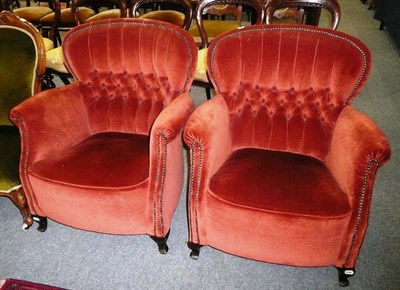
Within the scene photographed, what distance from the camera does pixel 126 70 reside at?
1.63 metres

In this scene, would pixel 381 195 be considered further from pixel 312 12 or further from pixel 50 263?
pixel 50 263

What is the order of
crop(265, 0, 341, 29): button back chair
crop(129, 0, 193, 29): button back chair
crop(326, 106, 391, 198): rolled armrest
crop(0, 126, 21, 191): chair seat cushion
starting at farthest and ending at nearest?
crop(129, 0, 193, 29): button back chair, crop(265, 0, 341, 29): button back chair, crop(0, 126, 21, 191): chair seat cushion, crop(326, 106, 391, 198): rolled armrest

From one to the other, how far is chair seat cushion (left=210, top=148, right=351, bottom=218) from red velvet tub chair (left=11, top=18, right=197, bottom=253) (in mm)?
269

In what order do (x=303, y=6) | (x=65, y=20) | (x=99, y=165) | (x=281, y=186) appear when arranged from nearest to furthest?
(x=281, y=186)
(x=99, y=165)
(x=303, y=6)
(x=65, y=20)

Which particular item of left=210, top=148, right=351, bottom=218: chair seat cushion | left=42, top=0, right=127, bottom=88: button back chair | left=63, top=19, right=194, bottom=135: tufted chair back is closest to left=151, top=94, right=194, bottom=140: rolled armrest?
left=63, top=19, right=194, bottom=135: tufted chair back

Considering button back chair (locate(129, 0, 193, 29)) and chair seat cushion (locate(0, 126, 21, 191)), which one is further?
button back chair (locate(129, 0, 193, 29))

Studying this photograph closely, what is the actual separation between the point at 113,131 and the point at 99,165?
1.21 ft

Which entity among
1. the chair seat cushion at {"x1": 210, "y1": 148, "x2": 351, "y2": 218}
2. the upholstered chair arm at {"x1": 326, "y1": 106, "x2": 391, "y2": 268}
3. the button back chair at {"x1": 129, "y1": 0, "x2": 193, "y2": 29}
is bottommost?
the chair seat cushion at {"x1": 210, "y1": 148, "x2": 351, "y2": 218}

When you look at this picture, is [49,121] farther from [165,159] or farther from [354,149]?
[354,149]

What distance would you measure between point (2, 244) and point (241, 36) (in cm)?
154

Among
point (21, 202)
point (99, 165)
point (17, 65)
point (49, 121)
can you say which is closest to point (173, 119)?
point (99, 165)

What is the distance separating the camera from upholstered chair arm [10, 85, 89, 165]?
54.5 inches

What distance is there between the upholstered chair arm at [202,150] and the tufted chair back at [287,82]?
7.0 inches

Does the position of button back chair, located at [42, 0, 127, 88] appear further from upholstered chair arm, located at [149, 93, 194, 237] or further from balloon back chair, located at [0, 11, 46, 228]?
upholstered chair arm, located at [149, 93, 194, 237]
